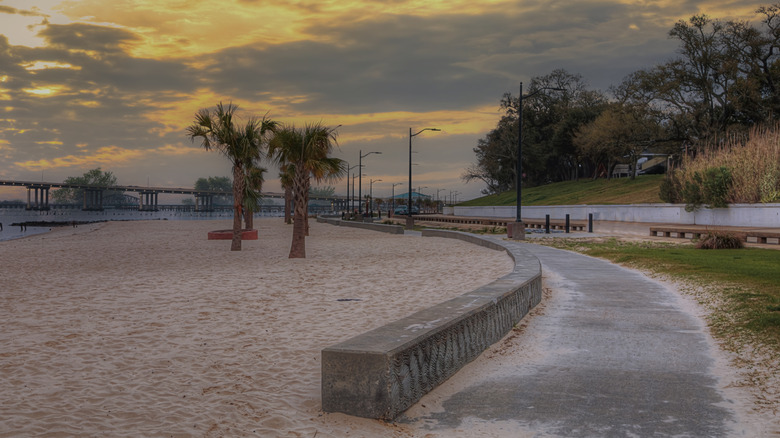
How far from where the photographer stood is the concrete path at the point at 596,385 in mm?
5645

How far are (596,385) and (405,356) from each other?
223 cm

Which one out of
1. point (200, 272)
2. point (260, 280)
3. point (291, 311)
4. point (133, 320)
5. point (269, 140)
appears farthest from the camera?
point (269, 140)

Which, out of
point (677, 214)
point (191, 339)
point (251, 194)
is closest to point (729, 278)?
point (191, 339)

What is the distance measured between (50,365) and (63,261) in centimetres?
1756

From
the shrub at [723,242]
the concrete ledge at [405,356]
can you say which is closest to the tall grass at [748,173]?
the shrub at [723,242]

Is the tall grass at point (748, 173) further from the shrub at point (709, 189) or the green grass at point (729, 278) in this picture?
the green grass at point (729, 278)

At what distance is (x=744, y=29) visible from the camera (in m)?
59.6

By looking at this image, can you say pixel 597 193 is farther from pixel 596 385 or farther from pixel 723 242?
pixel 596 385

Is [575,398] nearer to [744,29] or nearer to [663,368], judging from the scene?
[663,368]

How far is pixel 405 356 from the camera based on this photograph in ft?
20.3

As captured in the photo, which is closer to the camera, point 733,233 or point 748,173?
point 733,233

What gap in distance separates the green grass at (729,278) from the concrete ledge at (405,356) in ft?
12.3

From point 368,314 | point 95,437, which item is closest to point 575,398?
point 95,437

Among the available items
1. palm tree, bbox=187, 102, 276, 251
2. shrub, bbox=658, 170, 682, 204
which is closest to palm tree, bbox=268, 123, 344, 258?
palm tree, bbox=187, 102, 276, 251
